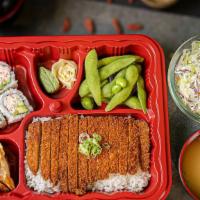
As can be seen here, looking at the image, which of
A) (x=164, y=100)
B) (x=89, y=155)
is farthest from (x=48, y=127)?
(x=164, y=100)

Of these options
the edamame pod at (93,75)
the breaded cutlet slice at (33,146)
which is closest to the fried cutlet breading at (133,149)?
the edamame pod at (93,75)

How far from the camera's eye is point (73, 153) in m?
2.21

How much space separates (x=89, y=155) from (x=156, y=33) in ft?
3.40

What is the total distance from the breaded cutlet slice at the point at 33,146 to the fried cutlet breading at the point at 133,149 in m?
0.47

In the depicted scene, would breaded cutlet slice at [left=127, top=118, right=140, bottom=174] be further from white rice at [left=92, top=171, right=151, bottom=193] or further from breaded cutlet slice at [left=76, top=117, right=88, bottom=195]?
breaded cutlet slice at [left=76, top=117, right=88, bottom=195]

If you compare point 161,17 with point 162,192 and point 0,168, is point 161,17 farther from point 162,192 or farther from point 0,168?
point 0,168

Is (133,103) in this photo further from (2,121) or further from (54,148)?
(2,121)

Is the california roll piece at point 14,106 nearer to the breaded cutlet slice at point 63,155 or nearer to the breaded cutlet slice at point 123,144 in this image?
the breaded cutlet slice at point 63,155

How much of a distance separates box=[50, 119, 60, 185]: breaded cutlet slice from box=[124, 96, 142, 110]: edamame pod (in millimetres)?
387

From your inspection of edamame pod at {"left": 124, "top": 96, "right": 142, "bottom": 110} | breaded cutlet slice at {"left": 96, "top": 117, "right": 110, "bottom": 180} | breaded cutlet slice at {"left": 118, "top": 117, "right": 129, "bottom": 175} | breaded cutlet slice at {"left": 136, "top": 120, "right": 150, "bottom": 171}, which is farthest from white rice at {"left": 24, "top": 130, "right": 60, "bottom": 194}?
edamame pod at {"left": 124, "top": 96, "right": 142, "bottom": 110}

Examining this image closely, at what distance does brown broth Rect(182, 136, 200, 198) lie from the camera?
233cm

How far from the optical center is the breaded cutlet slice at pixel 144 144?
2.22 meters

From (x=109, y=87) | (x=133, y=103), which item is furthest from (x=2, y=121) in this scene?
(x=133, y=103)

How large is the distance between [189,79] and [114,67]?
404 millimetres
